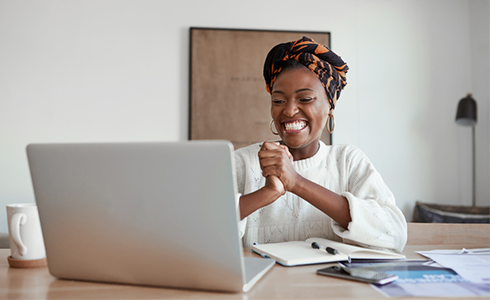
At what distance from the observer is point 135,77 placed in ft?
A: 8.75

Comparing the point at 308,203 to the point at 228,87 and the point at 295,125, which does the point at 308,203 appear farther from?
the point at 228,87

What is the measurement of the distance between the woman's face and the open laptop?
0.72m

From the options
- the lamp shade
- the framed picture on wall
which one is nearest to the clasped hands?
the framed picture on wall

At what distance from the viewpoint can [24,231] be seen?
0.76m

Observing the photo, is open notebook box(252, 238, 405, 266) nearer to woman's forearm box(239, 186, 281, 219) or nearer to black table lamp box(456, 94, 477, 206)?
woman's forearm box(239, 186, 281, 219)

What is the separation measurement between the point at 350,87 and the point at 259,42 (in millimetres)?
762

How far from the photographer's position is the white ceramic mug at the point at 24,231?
0.75m

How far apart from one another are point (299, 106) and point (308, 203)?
12.9 inches

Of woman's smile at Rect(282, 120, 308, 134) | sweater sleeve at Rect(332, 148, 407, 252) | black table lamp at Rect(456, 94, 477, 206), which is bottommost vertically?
sweater sleeve at Rect(332, 148, 407, 252)

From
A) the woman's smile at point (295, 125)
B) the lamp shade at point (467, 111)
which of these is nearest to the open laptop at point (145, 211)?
the woman's smile at point (295, 125)

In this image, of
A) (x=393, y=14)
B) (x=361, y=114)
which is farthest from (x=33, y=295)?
(x=393, y=14)

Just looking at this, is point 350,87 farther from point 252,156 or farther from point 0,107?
point 0,107

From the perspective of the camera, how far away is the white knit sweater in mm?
1135

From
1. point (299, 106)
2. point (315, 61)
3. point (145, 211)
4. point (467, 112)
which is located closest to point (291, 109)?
point (299, 106)
